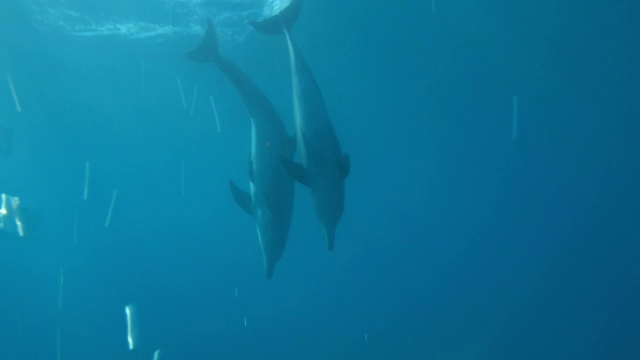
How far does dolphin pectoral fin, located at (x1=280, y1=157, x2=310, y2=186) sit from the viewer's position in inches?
183

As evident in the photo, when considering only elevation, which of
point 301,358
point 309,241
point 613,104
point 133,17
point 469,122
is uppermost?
point 133,17

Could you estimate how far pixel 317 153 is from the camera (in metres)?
4.61

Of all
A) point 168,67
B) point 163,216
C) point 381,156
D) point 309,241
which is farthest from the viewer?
point 163,216

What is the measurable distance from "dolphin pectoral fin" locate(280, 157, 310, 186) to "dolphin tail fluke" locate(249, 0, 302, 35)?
1.98 meters

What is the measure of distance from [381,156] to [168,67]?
18679mm

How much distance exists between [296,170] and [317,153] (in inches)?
9.7

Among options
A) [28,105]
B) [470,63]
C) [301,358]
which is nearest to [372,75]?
[470,63]

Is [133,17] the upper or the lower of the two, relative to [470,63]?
upper

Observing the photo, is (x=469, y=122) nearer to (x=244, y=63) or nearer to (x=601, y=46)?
(x=601, y=46)

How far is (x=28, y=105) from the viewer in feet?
111

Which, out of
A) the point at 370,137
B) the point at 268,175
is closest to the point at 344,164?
the point at 268,175

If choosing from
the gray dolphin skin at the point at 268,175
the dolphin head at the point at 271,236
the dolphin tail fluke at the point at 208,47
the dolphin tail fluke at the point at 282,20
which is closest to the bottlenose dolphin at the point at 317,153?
the gray dolphin skin at the point at 268,175

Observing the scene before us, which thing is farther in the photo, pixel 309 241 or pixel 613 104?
pixel 309 241

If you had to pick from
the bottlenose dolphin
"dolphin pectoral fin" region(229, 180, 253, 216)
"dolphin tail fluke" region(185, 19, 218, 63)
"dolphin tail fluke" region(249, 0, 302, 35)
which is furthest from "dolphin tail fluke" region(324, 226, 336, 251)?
"dolphin tail fluke" region(185, 19, 218, 63)
